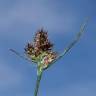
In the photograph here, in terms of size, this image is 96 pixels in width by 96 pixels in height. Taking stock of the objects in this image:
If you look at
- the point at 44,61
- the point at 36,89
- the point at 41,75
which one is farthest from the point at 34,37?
the point at 36,89

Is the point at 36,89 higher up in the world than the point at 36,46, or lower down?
lower down

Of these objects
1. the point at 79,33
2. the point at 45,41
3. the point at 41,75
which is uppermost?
the point at 79,33

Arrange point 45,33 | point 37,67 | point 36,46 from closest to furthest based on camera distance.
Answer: point 36,46, point 37,67, point 45,33

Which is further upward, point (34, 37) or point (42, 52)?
point (34, 37)

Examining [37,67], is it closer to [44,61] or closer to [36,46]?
[44,61]

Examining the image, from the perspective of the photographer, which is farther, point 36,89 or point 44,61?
point 44,61

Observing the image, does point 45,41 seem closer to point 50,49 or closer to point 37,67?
point 50,49

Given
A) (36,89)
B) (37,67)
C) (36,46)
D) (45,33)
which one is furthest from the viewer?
(45,33)

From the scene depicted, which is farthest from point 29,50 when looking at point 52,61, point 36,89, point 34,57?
point 36,89

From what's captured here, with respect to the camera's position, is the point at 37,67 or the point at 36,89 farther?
the point at 37,67
